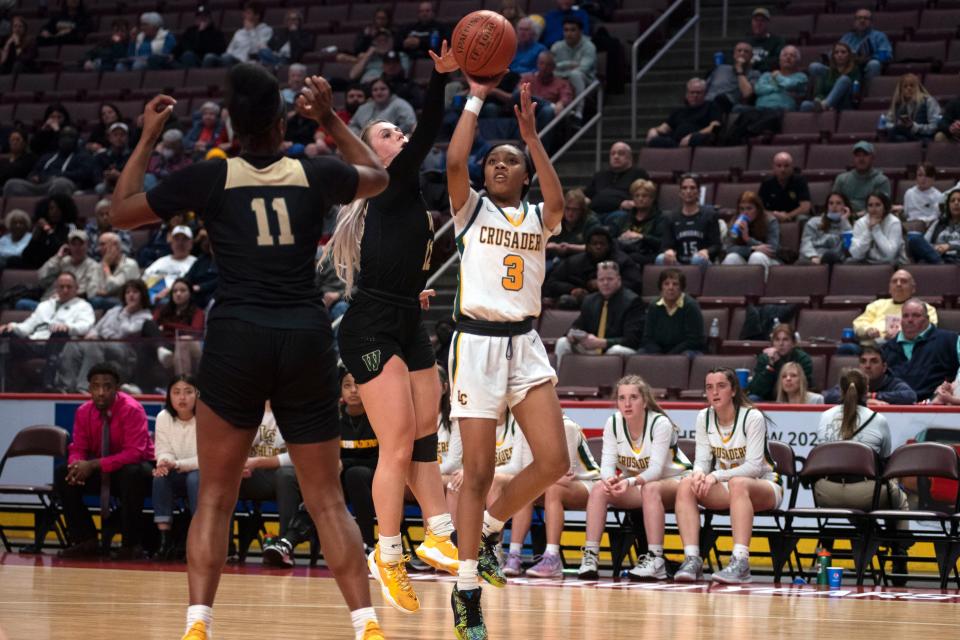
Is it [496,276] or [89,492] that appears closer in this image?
[496,276]

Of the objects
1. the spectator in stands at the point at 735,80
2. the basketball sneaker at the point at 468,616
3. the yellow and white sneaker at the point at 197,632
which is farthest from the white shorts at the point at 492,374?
the spectator in stands at the point at 735,80

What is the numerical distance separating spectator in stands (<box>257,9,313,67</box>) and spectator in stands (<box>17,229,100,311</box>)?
5076mm

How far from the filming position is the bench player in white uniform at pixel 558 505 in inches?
387

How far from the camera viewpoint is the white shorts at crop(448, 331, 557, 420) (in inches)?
231

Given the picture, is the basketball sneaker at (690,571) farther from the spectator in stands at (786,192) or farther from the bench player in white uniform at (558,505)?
the spectator in stands at (786,192)

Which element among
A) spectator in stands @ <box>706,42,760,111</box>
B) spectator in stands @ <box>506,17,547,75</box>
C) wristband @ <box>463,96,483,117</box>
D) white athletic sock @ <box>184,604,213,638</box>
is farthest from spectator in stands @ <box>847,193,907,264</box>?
white athletic sock @ <box>184,604,213,638</box>

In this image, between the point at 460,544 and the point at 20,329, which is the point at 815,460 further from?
the point at 20,329

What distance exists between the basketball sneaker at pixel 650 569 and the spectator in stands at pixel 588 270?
3.65 metres

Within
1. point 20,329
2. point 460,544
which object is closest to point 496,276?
point 460,544

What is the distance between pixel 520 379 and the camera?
5.90 metres

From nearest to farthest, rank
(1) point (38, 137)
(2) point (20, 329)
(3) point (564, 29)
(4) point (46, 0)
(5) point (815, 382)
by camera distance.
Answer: (5) point (815, 382) < (2) point (20, 329) < (3) point (564, 29) < (1) point (38, 137) < (4) point (46, 0)

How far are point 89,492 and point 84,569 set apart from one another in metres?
1.62

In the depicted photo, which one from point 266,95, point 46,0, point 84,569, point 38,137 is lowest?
point 84,569

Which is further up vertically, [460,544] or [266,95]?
[266,95]
